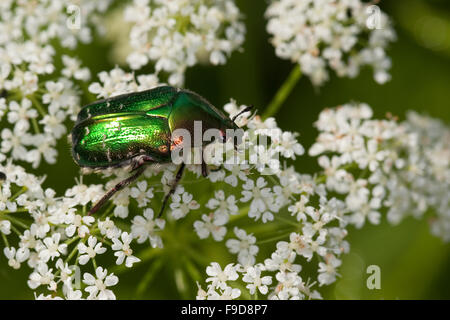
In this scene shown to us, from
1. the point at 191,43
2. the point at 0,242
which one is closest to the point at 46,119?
the point at 0,242

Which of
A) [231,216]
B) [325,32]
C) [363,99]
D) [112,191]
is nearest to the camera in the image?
[112,191]

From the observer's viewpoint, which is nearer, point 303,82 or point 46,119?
point 46,119

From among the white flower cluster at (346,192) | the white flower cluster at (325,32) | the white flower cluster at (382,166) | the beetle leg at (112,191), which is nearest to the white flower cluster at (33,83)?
the beetle leg at (112,191)

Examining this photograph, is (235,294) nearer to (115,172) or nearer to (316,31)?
(115,172)

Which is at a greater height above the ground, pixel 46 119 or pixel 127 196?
pixel 46 119

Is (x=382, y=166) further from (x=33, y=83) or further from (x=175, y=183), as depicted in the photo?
(x=33, y=83)

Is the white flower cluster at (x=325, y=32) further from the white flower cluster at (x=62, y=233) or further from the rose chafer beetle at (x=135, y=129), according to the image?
the white flower cluster at (x=62, y=233)

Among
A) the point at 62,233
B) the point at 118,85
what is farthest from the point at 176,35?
the point at 62,233
